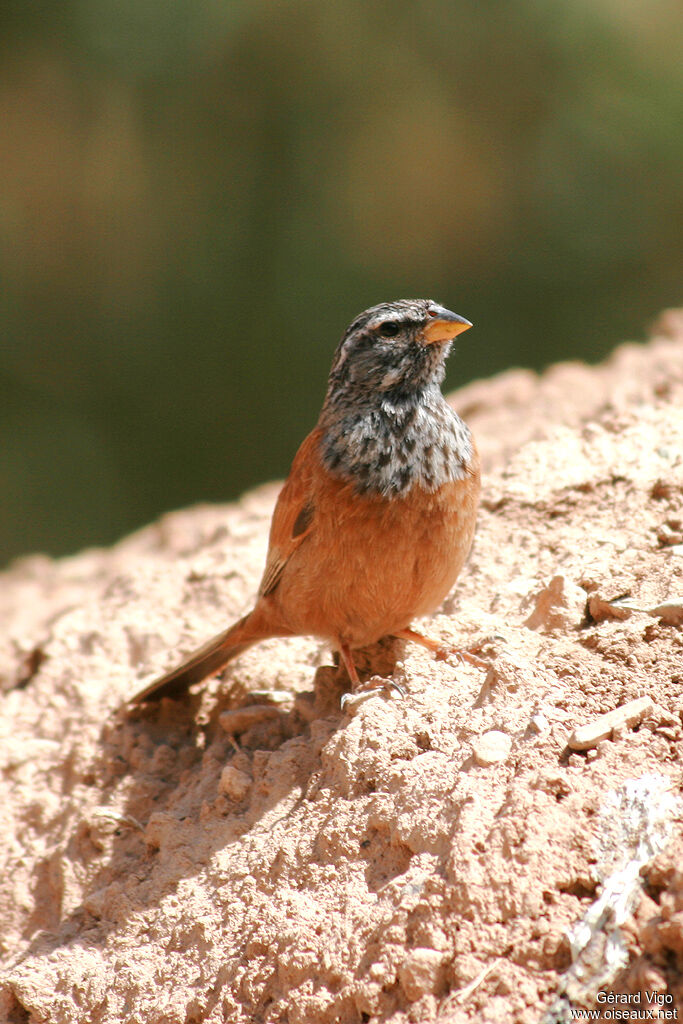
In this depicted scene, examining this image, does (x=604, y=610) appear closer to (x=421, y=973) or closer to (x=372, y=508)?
(x=372, y=508)

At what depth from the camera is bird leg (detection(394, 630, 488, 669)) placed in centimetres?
326

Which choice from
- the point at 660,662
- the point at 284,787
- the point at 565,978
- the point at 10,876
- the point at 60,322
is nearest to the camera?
the point at 565,978

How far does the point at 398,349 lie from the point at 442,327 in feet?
0.62

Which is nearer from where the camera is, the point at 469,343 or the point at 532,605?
the point at 532,605

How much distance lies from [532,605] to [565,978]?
143cm

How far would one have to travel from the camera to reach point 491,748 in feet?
8.98

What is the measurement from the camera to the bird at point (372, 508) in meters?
3.59

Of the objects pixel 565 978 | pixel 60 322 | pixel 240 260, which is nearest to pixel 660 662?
pixel 565 978

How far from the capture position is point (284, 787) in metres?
3.27

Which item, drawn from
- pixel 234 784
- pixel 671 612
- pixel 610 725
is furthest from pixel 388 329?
pixel 610 725

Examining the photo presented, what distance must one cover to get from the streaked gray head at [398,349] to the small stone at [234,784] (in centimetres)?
148

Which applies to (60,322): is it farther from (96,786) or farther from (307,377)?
(96,786)

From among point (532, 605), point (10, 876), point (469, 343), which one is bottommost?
Answer: point (10, 876)

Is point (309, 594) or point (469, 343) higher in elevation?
point (469, 343)
